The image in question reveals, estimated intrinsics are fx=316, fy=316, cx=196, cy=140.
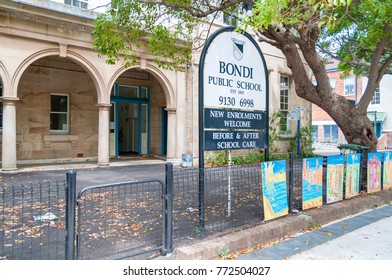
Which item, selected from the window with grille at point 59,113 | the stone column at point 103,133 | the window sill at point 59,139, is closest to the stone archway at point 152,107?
the window sill at point 59,139

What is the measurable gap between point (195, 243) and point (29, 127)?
1057 centimetres

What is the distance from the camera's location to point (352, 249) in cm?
464

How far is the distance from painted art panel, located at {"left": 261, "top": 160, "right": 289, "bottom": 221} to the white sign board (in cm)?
120

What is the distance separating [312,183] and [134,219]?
335 centimetres

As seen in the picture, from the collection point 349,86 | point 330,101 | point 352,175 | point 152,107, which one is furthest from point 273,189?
point 349,86

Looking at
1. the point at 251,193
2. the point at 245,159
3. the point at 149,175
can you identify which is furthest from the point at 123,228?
the point at 245,159

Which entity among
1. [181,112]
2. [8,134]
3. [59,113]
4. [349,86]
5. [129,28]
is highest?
[349,86]

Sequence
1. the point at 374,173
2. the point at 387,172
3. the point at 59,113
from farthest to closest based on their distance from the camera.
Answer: the point at 59,113, the point at 387,172, the point at 374,173

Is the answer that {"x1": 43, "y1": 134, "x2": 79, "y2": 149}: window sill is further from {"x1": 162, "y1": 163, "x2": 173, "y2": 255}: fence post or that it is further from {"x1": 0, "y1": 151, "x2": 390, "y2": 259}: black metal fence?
{"x1": 162, "y1": 163, "x2": 173, "y2": 255}: fence post

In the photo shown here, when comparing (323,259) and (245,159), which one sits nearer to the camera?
(323,259)

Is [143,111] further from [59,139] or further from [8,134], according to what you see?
[8,134]

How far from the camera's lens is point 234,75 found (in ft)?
18.1
